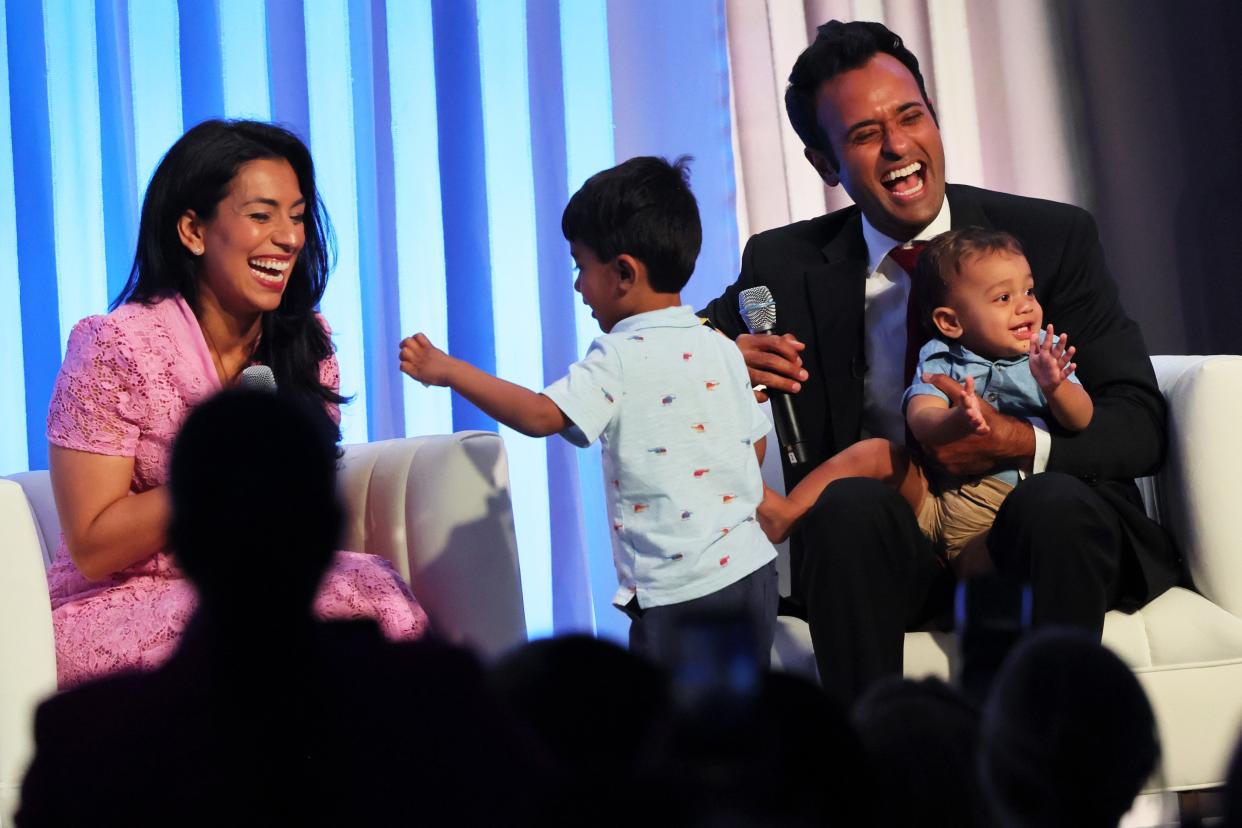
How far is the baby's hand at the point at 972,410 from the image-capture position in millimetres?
1643

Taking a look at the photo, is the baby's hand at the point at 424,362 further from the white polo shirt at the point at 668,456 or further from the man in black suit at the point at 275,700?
the man in black suit at the point at 275,700

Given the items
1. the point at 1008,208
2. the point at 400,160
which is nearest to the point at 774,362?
the point at 1008,208

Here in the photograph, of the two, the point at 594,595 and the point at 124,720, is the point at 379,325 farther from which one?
the point at 124,720

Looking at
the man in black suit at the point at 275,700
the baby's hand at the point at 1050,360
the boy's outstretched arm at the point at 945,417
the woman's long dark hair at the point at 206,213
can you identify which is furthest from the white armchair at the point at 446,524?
the man in black suit at the point at 275,700

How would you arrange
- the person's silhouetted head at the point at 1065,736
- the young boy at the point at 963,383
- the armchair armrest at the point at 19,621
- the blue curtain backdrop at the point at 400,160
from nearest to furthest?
the person's silhouetted head at the point at 1065,736
the armchair armrest at the point at 19,621
the young boy at the point at 963,383
the blue curtain backdrop at the point at 400,160

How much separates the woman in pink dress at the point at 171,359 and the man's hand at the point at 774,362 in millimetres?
587

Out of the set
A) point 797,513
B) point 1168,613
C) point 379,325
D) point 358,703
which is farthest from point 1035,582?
point 379,325

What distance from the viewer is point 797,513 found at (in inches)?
70.5

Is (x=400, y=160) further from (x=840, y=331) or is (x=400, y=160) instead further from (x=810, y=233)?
(x=840, y=331)

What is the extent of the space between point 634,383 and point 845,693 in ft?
1.47

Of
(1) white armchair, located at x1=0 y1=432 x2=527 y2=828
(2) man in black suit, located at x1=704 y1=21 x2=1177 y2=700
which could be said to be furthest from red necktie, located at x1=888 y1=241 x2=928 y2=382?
(1) white armchair, located at x1=0 y1=432 x2=527 y2=828

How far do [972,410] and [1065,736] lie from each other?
54.5 inches

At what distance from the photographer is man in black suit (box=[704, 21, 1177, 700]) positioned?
155 centimetres

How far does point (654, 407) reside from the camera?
5.16 ft
